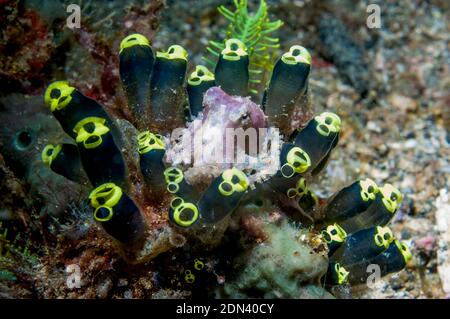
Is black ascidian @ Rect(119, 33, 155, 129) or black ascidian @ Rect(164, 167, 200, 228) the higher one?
black ascidian @ Rect(119, 33, 155, 129)

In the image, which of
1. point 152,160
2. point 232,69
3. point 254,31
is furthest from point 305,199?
point 254,31

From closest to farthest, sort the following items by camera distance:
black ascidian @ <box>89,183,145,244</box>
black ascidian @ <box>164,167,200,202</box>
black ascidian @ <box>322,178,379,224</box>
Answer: black ascidian @ <box>89,183,145,244</box> < black ascidian @ <box>164,167,200,202</box> < black ascidian @ <box>322,178,379,224</box>

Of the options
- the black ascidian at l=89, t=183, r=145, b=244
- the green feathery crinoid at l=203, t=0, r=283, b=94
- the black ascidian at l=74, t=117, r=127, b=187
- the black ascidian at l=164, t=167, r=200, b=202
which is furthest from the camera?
the green feathery crinoid at l=203, t=0, r=283, b=94

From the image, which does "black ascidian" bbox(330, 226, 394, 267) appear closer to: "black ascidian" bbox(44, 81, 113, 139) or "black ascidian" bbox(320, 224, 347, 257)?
"black ascidian" bbox(320, 224, 347, 257)

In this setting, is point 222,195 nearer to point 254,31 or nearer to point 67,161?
point 67,161

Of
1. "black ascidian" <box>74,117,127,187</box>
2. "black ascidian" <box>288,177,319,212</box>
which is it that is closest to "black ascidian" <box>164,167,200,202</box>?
"black ascidian" <box>74,117,127,187</box>

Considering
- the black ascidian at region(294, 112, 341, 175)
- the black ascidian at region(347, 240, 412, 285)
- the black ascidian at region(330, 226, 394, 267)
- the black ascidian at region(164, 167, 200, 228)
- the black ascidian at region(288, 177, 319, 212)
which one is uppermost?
the black ascidian at region(294, 112, 341, 175)

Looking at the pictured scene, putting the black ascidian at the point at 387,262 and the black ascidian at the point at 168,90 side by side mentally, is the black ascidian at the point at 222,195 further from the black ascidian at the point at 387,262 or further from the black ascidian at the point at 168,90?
the black ascidian at the point at 387,262
